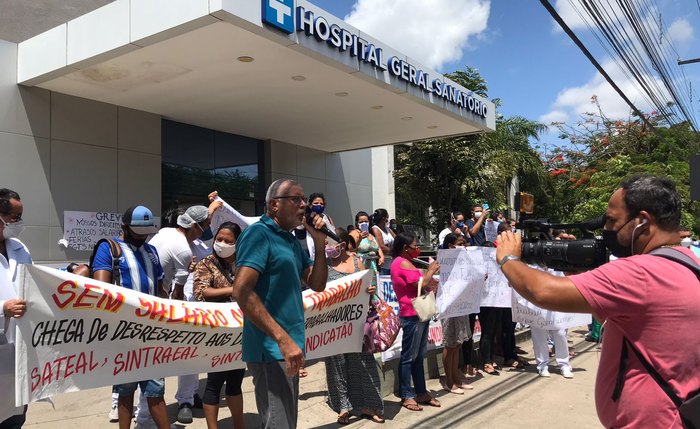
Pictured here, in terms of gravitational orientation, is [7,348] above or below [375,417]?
above

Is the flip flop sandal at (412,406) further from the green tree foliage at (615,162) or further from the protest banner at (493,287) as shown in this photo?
the green tree foliage at (615,162)

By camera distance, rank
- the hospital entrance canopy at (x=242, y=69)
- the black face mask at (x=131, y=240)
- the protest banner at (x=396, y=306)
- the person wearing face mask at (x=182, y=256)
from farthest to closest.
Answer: the hospital entrance canopy at (x=242, y=69)
the protest banner at (x=396, y=306)
the person wearing face mask at (x=182, y=256)
the black face mask at (x=131, y=240)

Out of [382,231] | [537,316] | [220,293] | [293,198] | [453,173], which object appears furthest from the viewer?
[453,173]

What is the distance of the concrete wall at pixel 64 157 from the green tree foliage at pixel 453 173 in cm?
959

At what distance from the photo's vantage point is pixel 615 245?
2186 mm

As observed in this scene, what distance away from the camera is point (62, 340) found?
3.44 meters

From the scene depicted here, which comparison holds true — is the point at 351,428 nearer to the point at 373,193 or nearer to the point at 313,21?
the point at 313,21

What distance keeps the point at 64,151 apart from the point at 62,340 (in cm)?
726

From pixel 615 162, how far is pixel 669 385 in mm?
19427

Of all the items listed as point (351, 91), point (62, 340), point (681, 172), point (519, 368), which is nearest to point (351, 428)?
point (62, 340)

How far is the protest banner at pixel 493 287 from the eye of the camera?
724 centimetres

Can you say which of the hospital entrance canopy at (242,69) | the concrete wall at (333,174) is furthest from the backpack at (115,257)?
the concrete wall at (333,174)

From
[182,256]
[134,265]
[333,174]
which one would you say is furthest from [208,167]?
[134,265]

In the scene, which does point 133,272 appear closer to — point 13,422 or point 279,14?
point 13,422
